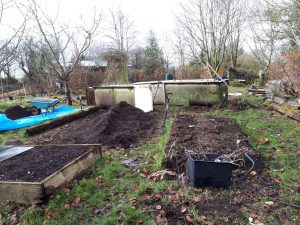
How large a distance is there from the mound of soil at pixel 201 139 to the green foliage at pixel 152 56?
17677 millimetres

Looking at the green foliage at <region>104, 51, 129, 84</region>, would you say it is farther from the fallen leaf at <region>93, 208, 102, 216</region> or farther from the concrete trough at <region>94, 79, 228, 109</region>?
the fallen leaf at <region>93, 208, 102, 216</region>

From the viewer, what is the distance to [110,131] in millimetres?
6789

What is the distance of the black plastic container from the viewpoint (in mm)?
3416

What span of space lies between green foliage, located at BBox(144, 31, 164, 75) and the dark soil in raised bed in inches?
763

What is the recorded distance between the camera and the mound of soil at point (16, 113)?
31.9 feet

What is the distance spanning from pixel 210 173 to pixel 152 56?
24.8 m

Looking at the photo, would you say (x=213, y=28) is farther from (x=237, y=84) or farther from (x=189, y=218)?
(x=189, y=218)

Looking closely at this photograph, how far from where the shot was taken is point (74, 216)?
317 centimetres

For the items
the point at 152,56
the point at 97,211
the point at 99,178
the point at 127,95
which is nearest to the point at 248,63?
the point at 152,56

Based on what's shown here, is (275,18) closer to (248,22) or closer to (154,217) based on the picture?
(248,22)

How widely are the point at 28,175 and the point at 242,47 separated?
2563cm

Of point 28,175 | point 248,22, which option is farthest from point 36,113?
point 248,22

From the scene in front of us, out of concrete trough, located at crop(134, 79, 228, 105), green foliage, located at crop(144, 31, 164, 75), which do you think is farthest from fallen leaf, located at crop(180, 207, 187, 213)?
green foliage, located at crop(144, 31, 164, 75)

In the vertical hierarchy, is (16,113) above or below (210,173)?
above
